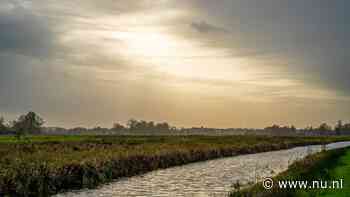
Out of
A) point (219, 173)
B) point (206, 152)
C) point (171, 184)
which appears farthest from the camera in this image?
point (206, 152)

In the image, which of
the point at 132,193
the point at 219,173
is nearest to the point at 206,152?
the point at 219,173

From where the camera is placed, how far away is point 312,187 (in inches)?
930

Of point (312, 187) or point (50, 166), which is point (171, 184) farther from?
point (312, 187)

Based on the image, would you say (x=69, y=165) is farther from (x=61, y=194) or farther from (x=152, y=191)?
(x=152, y=191)

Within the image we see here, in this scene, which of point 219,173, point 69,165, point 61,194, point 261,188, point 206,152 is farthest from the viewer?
point 206,152

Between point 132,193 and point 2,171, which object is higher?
point 2,171

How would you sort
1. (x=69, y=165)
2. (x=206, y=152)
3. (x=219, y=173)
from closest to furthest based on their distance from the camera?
(x=69, y=165) → (x=219, y=173) → (x=206, y=152)

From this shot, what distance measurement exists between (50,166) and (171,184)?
8922mm

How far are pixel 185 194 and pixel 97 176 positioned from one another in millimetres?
9043

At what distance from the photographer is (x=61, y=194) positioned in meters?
27.7

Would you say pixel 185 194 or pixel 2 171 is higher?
pixel 2 171

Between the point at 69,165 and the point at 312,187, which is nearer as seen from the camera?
the point at 312,187

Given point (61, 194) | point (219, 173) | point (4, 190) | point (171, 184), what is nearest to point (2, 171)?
point (4, 190)

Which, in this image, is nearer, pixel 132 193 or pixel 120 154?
pixel 132 193
